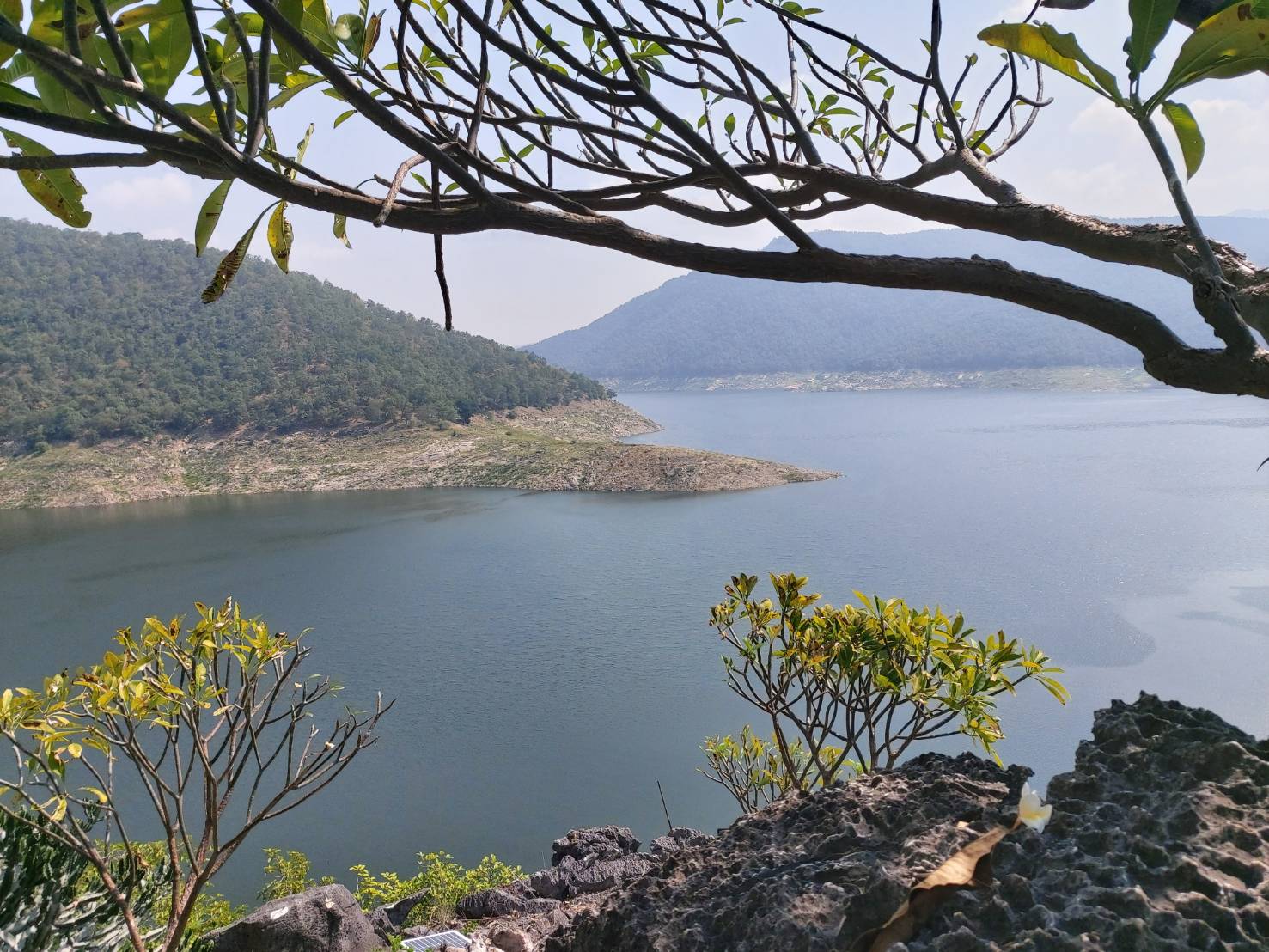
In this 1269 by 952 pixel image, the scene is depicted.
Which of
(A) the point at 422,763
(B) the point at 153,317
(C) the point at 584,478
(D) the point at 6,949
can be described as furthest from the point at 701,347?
(D) the point at 6,949

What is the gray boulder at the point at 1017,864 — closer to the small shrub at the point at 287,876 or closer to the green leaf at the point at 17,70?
the green leaf at the point at 17,70

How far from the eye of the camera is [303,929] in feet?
9.39

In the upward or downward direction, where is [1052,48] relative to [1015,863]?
upward

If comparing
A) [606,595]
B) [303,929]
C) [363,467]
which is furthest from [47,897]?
[363,467]

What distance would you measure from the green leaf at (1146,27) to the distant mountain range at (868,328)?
53915 millimetres

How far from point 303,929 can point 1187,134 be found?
3.20 m

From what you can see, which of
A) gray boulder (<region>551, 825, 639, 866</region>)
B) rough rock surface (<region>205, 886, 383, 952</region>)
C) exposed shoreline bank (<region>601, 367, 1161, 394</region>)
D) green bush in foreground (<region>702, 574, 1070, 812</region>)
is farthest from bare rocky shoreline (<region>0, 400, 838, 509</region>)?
exposed shoreline bank (<region>601, 367, 1161, 394</region>)

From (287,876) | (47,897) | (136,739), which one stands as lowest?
(287,876)

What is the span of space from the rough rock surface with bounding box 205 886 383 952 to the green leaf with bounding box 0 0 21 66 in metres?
2.68

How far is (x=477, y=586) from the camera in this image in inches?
523

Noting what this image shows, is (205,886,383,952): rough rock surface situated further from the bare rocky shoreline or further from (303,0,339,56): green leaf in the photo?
the bare rocky shoreline

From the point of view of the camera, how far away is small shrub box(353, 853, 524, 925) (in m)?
4.01

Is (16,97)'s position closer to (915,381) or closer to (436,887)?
(436,887)

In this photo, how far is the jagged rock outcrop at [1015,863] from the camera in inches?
24.0
